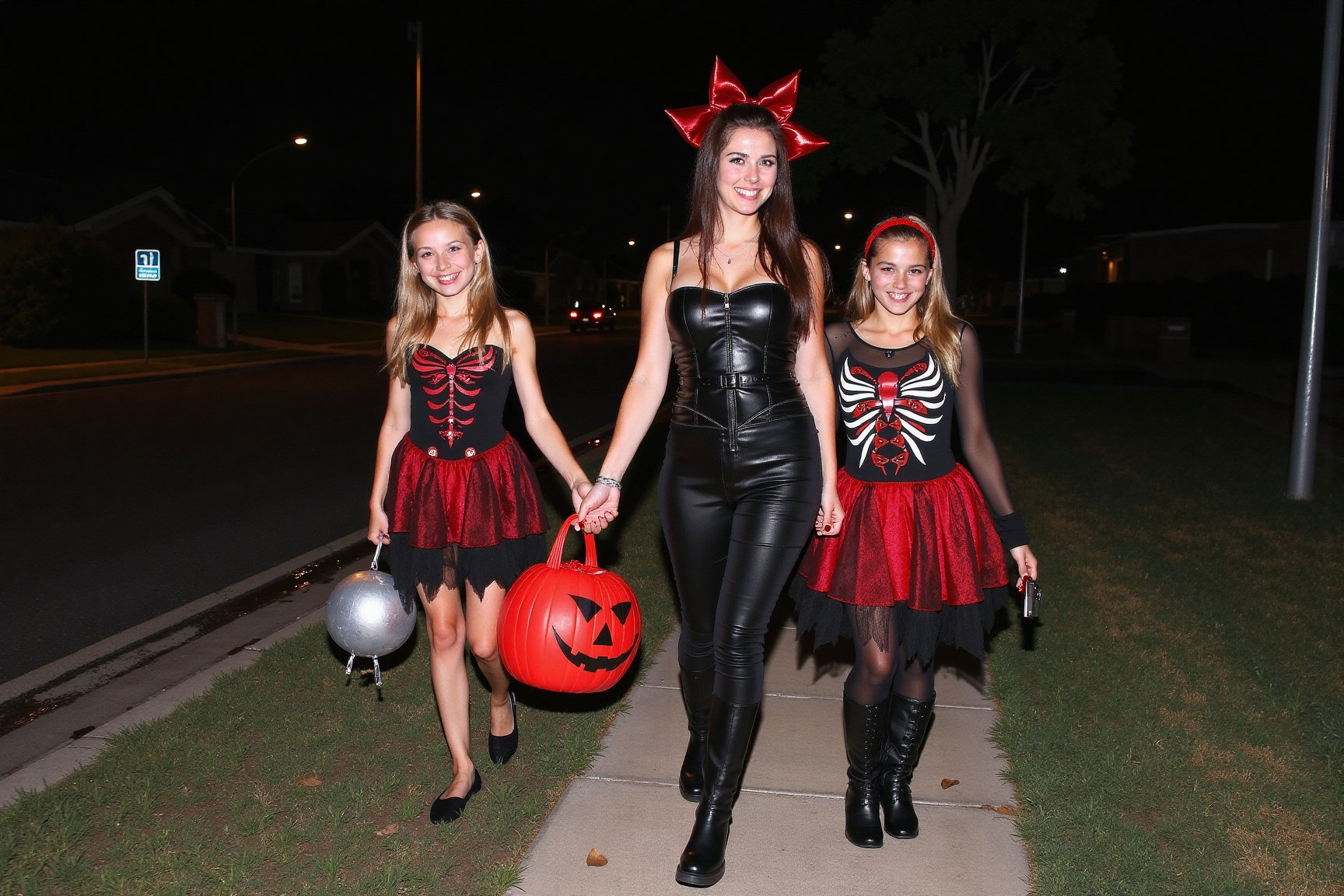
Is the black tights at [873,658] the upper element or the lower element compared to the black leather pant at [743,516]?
lower

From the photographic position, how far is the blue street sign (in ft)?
85.0

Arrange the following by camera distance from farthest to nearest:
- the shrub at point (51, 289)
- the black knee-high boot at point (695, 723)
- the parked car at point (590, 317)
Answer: the parked car at point (590, 317) < the shrub at point (51, 289) < the black knee-high boot at point (695, 723)

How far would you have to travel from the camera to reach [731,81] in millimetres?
3830

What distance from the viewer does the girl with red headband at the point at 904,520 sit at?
3.82 meters

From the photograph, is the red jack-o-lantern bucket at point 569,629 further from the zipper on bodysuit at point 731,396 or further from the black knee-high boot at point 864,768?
the black knee-high boot at point 864,768

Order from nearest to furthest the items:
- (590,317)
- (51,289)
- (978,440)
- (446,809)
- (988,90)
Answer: (978,440)
(446,809)
(51,289)
(988,90)
(590,317)

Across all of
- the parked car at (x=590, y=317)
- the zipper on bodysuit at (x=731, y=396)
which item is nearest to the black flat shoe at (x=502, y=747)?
the zipper on bodysuit at (x=731, y=396)

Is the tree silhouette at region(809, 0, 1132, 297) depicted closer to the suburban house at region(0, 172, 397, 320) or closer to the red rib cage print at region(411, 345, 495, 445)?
the suburban house at region(0, 172, 397, 320)

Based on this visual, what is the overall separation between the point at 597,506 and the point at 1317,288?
9053 mm

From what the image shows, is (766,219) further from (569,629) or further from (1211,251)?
(1211,251)

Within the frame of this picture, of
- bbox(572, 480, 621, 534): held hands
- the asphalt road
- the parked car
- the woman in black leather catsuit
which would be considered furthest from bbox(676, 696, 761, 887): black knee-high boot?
the parked car

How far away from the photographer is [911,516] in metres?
3.82

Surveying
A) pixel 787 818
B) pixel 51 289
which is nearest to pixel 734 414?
pixel 787 818

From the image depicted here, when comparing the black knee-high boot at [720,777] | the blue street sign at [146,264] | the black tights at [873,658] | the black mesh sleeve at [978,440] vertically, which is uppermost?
the blue street sign at [146,264]
